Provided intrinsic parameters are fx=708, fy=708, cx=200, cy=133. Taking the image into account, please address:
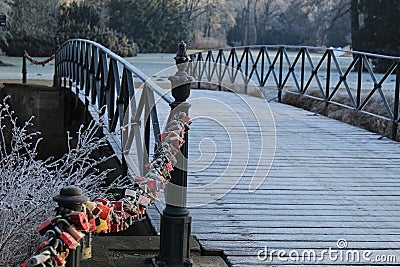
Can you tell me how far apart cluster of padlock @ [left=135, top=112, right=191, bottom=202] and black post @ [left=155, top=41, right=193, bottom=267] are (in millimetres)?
37

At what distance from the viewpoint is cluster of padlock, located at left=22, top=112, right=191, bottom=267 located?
190 centimetres

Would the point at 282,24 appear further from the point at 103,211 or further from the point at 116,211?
the point at 103,211

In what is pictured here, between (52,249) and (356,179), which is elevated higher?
(52,249)

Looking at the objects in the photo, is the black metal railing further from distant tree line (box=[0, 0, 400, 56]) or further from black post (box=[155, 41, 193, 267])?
distant tree line (box=[0, 0, 400, 56])

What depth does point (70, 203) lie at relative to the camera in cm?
203

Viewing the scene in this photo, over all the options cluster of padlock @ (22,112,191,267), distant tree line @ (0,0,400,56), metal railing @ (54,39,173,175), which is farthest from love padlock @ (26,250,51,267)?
distant tree line @ (0,0,400,56)

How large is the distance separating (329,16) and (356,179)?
24041mm

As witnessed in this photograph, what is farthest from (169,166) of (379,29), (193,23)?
(193,23)

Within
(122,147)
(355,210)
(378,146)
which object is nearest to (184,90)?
(355,210)

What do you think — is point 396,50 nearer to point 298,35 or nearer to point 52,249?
point 298,35

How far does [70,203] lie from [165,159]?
34.4 inches

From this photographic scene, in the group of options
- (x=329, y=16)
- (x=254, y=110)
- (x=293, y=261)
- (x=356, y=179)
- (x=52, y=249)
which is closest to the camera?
(x=52, y=249)

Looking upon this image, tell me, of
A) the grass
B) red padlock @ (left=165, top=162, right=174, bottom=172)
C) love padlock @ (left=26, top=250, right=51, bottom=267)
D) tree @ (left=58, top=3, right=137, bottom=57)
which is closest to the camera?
love padlock @ (left=26, top=250, right=51, bottom=267)

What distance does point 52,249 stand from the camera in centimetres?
188
